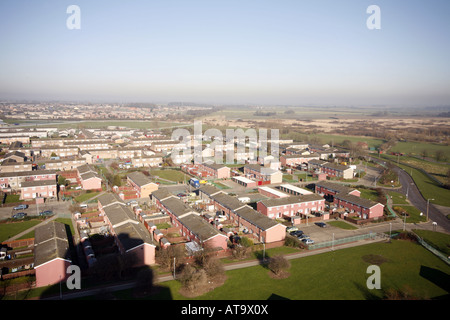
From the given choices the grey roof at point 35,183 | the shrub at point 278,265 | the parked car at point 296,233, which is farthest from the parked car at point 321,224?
the grey roof at point 35,183

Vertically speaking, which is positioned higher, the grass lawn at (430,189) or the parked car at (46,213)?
the parked car at (46,213)

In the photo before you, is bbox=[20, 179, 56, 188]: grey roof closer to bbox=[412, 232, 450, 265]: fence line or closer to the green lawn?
bbox=[412, 232, 450, 265]: fence line

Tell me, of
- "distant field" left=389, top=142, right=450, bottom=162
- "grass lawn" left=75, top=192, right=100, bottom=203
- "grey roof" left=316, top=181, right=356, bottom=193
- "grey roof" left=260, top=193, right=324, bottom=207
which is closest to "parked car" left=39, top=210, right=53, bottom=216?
"grass lawn" left=75, top=192, right=100, bottom=203

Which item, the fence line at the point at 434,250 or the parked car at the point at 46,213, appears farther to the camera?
the parked car at the point at 46,213

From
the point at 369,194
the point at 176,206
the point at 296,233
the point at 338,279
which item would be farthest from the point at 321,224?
the point at 369,194

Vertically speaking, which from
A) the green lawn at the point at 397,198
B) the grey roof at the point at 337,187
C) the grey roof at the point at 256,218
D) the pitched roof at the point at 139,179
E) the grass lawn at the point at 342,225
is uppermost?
the pitched roof at the point at 139,179

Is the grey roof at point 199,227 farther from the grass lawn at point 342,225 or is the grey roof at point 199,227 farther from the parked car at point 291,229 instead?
the grass lawn at point 342,225

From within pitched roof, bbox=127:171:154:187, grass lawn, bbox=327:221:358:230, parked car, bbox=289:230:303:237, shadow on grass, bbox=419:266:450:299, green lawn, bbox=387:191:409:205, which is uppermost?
pitched roof, bbox=127:171:154:187

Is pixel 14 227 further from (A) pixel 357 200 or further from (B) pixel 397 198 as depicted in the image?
(B) pixel 397 198
